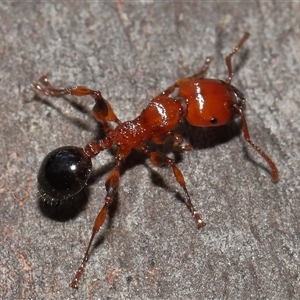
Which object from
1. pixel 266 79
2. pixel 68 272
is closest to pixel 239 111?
pixel 266 79

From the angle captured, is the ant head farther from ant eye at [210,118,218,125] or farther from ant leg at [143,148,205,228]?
ant leg at [143,148,205,228]

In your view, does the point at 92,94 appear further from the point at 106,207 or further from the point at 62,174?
the point at 106,207

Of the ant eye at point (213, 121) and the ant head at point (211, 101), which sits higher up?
the ant head at point (211, 101)

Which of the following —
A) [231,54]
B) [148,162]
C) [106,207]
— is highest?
[231,54]

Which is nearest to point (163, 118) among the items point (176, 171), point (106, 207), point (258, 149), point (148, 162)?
point (148, 162)

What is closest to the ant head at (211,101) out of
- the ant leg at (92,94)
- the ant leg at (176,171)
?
the ant leg at (176,171)

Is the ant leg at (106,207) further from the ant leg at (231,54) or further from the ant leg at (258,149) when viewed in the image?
the ant leg at (231,54)
